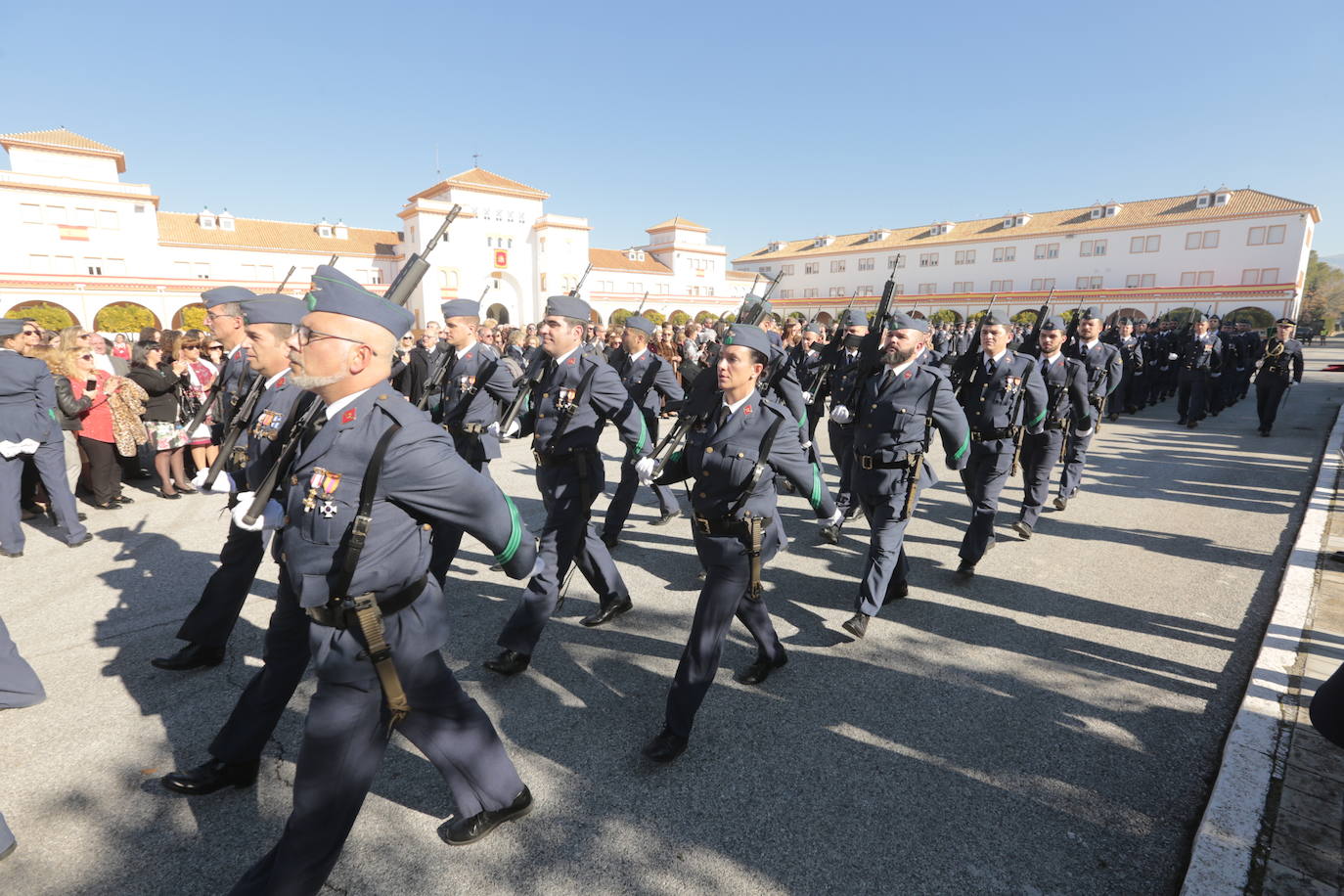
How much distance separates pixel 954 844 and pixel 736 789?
0.92 metres

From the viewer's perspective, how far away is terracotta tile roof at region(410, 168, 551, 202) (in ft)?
188

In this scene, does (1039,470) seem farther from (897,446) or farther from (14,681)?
(14,681)

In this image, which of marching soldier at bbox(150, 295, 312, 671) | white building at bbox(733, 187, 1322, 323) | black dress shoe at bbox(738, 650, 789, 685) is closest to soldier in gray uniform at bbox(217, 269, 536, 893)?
marching soldier at bbox(150, 295, 312, 671)

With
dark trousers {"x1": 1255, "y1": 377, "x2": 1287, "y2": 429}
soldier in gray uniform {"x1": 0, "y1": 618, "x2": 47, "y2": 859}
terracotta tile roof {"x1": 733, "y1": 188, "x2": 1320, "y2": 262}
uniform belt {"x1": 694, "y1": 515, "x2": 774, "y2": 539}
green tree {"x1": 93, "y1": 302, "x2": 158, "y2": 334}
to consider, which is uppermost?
terracotta tile roof {"x1": 733, "y1": 188, "x2": 1320, "y2": 262}

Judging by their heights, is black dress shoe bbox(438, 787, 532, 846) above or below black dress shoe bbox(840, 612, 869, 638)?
below

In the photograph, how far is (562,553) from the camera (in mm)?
4254

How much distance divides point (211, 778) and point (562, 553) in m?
2.07

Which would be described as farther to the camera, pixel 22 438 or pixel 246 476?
pixel 22 438

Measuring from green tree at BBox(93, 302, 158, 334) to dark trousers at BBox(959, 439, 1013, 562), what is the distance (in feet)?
163

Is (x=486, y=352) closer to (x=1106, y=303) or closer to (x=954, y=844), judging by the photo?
(x=954, y=844)

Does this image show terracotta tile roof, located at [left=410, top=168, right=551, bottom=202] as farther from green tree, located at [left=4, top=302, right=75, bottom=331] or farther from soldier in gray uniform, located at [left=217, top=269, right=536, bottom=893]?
soldier in gray uniform, located at [left=217, top=269, right=536, bottom=893]

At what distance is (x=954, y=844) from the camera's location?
8.70 ft

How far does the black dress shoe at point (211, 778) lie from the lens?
9.41 feet

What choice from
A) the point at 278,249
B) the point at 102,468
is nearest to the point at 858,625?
the point at 102,468
